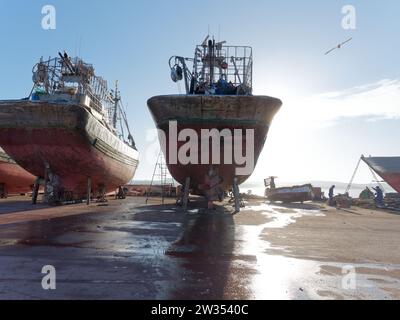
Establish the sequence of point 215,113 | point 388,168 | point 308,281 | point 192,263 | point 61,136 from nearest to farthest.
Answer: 1. point 308,281
2. point 192,263
3. point 215,113
4. point 61,136
5. point 388,168

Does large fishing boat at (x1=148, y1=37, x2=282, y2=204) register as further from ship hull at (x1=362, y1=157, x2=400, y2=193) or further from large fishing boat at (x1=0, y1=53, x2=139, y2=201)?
ship hull at (x1=362, y1=157, x2=400, y2=193)

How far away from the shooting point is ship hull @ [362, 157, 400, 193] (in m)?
32.2

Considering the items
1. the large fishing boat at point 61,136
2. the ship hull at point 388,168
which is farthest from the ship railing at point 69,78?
the ship hull at point 388,168

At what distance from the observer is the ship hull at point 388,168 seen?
105 feet

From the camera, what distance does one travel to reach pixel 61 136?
16.8 meters

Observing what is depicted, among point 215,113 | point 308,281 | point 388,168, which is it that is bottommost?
point 308,281

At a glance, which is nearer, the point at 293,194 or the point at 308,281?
the point at 308,281

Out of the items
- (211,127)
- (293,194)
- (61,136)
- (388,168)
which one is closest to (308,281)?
(211,127)

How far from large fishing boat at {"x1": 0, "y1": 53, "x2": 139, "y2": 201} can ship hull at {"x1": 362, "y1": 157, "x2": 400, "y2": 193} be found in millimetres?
26906

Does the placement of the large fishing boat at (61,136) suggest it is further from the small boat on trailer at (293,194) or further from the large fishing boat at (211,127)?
the small boat on trailer at (293,194)

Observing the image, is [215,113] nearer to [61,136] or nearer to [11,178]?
[61,136]

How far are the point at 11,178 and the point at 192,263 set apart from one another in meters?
22.3

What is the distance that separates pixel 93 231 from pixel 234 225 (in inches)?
191

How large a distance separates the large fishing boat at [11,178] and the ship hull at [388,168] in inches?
1306
